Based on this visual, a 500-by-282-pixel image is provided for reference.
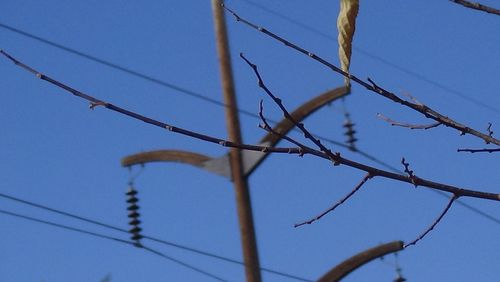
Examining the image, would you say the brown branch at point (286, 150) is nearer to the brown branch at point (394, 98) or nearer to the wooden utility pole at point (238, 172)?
the brown branch at point (394, 98)

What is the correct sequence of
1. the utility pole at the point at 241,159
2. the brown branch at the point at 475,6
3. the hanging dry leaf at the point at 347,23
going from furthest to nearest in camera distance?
1. the utility pole at the point at 241,159
2. the brown branch at the point at 475,6
3. the hanging dry leaf at the point at 347,23

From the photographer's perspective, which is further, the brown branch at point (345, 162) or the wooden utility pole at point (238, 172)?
the wooden utility pole at point (238, 172)

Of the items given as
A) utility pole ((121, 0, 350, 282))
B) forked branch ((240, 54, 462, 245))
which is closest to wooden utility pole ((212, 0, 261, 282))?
utility pole ((121, 0, 350, 282))

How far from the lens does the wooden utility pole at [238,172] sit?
9.88m

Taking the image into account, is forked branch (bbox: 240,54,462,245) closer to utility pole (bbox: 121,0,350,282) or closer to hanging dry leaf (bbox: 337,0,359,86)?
hanging dry leaf (bbox: 337,0,359,86)

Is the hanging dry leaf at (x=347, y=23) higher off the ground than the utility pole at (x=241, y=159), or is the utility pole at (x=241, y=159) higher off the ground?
the utility pole at (x=241, y=159)

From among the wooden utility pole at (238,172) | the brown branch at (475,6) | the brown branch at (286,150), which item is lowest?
the brown branch at (286,150)

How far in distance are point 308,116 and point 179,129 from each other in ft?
27.0

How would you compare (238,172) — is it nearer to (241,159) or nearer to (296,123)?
(241,159)

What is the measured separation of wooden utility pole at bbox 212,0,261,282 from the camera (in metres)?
9.88

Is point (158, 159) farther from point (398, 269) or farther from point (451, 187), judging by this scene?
point (451, 187)

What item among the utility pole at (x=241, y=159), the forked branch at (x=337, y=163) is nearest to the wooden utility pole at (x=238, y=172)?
the utility pole at (x=241, y=159)

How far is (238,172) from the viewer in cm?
1024

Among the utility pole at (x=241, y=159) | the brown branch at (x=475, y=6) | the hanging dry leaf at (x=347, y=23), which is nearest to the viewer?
the hanging dry leaf at (x=347, y=23)
